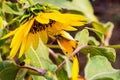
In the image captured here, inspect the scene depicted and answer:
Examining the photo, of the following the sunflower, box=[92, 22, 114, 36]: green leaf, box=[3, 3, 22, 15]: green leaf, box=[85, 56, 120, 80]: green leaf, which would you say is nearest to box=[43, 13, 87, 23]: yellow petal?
the sunflower

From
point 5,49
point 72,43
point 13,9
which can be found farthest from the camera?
point 5,49

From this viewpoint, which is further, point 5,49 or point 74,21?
point 5,49

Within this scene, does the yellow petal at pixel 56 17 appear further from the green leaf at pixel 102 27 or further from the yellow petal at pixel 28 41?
the green leaf at pixel 102 27

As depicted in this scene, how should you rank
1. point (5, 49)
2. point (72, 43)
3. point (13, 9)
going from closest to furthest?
point (72, 43)
point (13, 9)
point (5, 49)

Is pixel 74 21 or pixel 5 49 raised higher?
pixel 74 21

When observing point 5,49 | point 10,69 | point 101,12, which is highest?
point 10,69

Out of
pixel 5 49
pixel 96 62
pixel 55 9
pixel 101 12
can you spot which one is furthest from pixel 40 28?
pixel 101 12

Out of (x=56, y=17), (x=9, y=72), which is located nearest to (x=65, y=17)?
(x=56, y=17)

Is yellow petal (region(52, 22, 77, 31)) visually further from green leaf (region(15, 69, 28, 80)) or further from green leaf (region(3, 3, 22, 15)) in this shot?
green leaf (region(3, 3, 22, 15))

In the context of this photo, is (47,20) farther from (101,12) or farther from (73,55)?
(101,12)

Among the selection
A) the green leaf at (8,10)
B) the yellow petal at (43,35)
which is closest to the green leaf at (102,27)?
the green leaf at (8,10)
